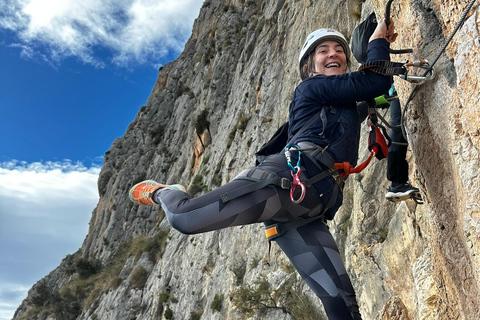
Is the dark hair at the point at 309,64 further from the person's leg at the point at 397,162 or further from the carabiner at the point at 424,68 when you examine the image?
the carabiner at the point at 424,68

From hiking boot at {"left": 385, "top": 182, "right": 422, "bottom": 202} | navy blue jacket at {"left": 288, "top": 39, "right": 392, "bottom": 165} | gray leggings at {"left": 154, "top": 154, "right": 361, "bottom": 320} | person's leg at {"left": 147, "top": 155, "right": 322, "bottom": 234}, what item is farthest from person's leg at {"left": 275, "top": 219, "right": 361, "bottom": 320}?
hiking boot at {"left": 385, "top": 182, "right": 422, "bottom": 202}

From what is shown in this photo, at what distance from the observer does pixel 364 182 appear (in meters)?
5.98

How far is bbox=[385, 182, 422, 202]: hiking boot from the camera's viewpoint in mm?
3303

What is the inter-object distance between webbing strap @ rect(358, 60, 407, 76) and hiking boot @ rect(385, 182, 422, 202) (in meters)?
1.36

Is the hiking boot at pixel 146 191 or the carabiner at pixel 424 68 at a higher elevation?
the hiking boot at pixel 146 191

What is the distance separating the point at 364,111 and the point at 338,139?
453 millimetres

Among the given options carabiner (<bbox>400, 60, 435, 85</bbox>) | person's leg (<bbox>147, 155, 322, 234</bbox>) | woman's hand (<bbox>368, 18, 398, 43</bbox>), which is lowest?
person's leg (<bbox>147, 155, 322, 234</bbox>)

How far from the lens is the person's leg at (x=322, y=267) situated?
253 cm

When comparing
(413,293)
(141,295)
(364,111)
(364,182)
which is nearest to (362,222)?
(364,182)

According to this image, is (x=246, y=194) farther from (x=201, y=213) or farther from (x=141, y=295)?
(x=141, y=295)

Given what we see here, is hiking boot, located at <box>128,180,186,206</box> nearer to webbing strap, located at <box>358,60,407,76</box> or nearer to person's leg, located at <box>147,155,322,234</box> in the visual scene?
person's leg, located at <box>147,155,322,234</box>

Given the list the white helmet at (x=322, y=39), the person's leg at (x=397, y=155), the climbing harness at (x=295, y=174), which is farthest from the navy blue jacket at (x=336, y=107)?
the person's leg at (x=397, y=155)

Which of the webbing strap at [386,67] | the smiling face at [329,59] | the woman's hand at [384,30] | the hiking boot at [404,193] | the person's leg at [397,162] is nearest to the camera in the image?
the webbing strap at [386,67]

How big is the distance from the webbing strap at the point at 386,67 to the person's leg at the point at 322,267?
1180mm
